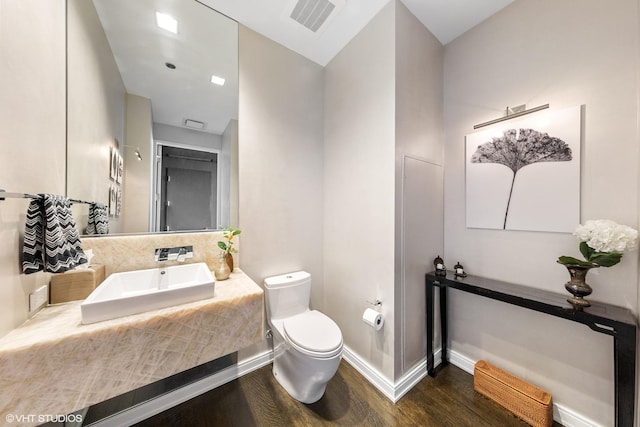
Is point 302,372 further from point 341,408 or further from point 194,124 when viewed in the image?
point 194,124

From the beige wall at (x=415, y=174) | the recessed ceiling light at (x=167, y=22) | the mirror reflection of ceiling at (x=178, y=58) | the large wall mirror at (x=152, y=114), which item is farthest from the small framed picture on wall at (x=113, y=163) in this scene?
the beige wall at (x=415, y=174)

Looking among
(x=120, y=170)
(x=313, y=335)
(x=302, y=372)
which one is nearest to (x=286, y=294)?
(x=313, y=335)

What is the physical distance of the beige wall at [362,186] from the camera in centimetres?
157

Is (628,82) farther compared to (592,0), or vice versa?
(592,0)

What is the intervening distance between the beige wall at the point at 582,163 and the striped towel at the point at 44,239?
95.9 inches

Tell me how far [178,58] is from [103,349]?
183cm

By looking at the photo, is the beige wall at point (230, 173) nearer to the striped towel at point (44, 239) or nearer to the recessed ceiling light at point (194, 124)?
the recessed ceiling light at point (194, 124)

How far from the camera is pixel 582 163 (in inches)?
51.2

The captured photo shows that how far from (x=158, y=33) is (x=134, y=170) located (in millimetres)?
961

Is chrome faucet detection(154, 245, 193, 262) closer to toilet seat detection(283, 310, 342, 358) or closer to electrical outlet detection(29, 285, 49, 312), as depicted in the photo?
electrical outlet detection(29, 285, 49, 312)

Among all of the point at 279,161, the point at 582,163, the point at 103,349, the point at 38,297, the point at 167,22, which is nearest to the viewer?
the point at 103,349

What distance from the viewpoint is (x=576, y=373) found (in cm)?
132

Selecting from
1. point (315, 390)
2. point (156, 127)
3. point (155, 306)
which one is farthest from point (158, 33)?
point (315, 390)

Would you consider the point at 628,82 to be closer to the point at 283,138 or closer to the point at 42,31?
the point at 283,138
